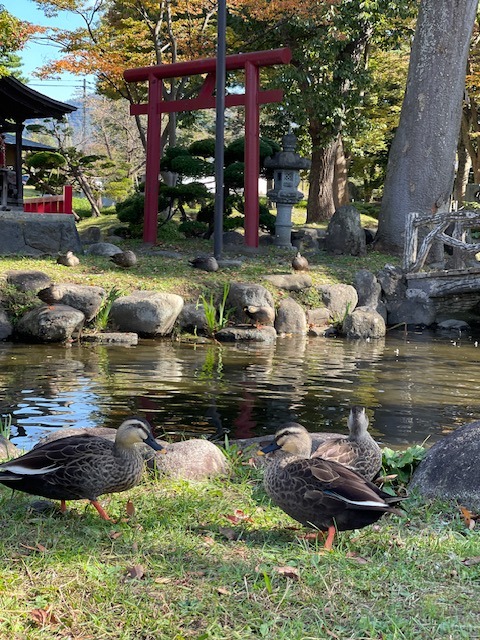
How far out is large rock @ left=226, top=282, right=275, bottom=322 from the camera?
1383 cm

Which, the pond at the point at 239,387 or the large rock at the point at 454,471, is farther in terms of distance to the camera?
the pond at the point at 239,387

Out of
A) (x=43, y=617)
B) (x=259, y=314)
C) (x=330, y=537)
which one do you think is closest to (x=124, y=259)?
(x=259, y=314)

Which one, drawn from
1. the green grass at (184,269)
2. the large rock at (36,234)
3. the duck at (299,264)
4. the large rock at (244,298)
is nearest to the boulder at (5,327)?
the green grass at (184,269)

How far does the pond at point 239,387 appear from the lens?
300 inches

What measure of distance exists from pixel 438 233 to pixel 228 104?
5.60 metres

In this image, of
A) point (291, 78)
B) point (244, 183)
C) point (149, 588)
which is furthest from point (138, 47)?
point (149, 588)

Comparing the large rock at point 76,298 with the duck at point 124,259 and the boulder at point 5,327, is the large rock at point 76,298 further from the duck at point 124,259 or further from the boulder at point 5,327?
the duck at point 124,259

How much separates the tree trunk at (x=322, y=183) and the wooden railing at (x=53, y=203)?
26.3ft

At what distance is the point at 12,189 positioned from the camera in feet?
63.8

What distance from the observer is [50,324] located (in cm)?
1204

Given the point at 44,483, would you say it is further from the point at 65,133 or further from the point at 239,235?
the point at 65,133

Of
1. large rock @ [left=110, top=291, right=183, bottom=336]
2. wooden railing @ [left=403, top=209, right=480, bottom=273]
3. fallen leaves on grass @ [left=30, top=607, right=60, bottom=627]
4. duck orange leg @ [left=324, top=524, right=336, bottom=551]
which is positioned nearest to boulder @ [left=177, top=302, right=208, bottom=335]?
large rock @ [left=110, top=291, right=183, bottom=336]

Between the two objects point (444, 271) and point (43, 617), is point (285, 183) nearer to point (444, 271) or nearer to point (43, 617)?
point (444, 271)

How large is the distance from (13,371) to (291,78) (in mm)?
13434
